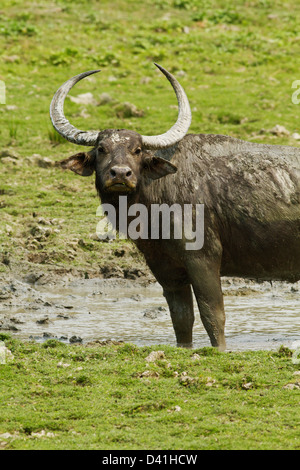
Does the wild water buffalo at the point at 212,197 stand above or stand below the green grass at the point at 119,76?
below

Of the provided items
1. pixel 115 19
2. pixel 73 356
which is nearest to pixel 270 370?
pixel 73 356

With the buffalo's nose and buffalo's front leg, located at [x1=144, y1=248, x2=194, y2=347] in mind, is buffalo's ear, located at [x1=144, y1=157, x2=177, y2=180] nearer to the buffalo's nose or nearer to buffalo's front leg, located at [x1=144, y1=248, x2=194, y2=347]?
the buffalo's nose

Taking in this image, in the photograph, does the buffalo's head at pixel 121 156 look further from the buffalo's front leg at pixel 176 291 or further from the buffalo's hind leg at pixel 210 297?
the buffalo's hind leg at pixel 210 297

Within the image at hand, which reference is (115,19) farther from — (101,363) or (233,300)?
(101,363)

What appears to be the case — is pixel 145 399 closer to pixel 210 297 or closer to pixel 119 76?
pixel 210 297

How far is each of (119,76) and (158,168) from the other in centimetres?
1021

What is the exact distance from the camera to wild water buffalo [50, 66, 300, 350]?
22.2 feet

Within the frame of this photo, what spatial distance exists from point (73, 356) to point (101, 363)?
27 centimetres

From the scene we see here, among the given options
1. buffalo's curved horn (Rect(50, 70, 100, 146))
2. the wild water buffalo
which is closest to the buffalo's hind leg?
the wild water buffalo

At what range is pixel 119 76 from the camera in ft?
54.5

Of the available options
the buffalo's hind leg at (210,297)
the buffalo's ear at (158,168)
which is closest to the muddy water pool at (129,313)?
the buffalo's hind leg at (210,297)

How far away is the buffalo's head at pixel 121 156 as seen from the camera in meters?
6.40

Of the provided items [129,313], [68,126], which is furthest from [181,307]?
[68,126]

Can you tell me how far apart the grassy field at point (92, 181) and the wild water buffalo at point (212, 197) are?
794 mm
